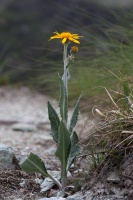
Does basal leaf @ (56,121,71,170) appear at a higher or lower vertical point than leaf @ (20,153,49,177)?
higher

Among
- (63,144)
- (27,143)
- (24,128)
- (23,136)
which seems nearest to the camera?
(63,144)

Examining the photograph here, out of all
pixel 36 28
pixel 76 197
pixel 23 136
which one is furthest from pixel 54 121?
pixel 36 28

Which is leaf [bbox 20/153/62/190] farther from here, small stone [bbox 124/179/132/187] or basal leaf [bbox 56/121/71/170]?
small stone [bbox 124/179/132/187]

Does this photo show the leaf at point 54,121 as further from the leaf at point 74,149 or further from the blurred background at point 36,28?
the blurred background at point 36,28

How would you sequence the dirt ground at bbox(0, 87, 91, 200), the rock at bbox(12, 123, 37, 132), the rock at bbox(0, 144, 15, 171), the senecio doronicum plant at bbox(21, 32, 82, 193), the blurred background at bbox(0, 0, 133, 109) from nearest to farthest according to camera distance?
the senecio doronicum plant at bbox(21, 32, 82, 193) → the dirt ground at bbox(0, 87, 91, 200) → the rock at bbox(0, 144, 15, 171) → the rock at bbox(12, 123, 37, 132) → the blurred background at bbox(0, 0, 133, 109)

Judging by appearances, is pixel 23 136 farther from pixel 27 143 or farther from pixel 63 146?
pixel 63 146

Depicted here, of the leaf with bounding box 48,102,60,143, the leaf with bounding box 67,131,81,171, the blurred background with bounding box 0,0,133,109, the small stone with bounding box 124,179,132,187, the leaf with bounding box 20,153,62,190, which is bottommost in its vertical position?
the small stone with bounding box 124,179,132,187

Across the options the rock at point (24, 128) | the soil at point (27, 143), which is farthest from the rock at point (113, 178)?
the rock at point (24, 128)

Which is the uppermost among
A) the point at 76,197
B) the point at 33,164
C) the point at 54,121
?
the point at 54,121

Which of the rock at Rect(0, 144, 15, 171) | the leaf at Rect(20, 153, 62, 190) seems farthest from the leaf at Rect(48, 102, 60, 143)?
the rock at Rect(0, 144, 15, 171)
